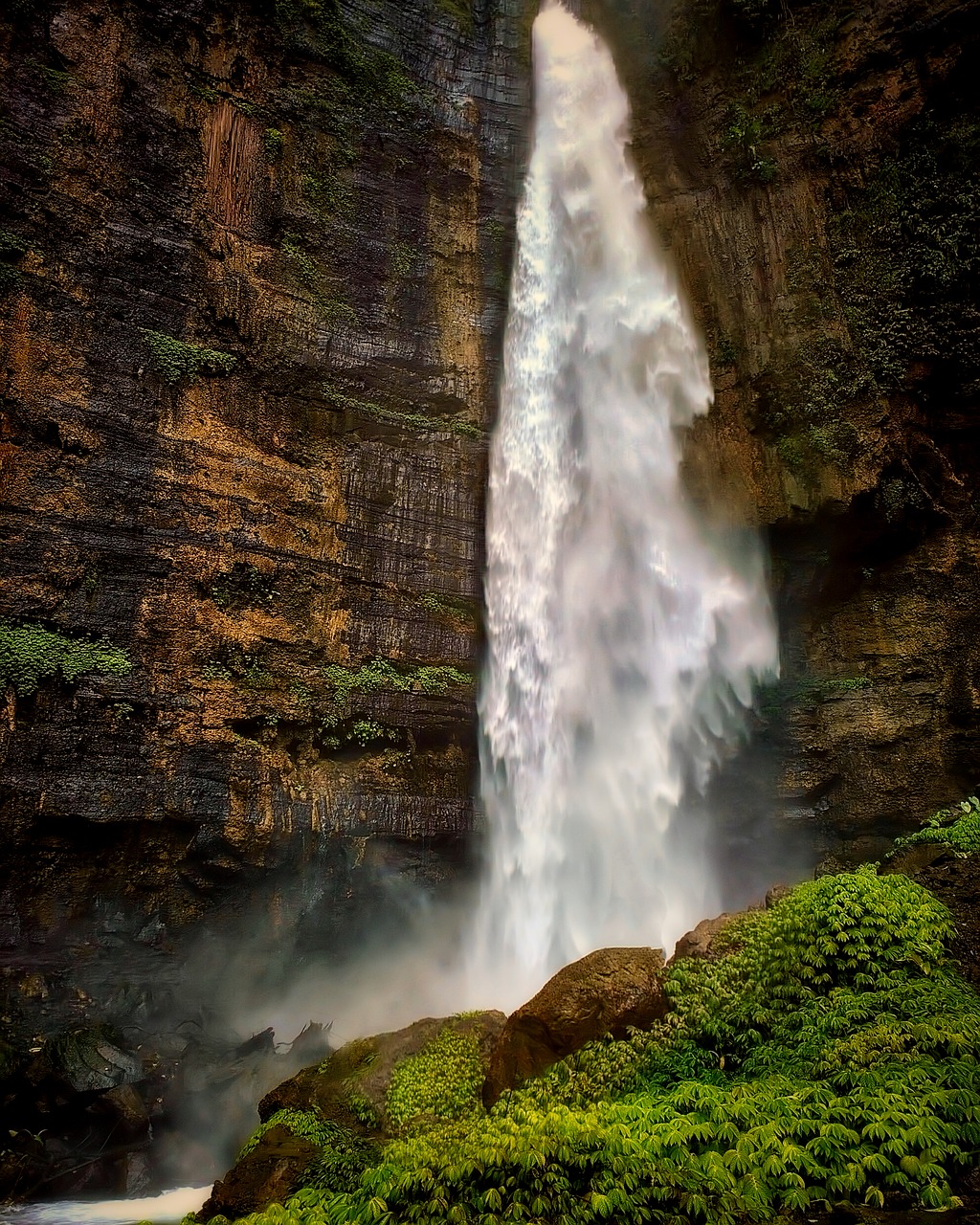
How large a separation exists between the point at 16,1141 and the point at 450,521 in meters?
9.92

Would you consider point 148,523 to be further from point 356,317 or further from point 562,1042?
point 562,1042

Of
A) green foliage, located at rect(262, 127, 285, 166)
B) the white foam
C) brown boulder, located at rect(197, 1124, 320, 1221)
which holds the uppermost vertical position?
green foliage, located at rect(262, 127, 285, 166)

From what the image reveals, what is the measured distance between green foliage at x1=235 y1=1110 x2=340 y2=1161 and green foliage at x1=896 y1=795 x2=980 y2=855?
254 inches

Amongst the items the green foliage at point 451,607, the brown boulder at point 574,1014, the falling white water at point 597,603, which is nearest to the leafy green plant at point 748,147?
the falling white water at point 597,603

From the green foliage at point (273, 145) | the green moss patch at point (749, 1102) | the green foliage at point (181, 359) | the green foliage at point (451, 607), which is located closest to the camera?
the green moss patch at point (749, 1102)

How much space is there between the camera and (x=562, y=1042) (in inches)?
255

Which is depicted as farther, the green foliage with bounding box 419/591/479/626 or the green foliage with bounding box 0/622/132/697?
the green foliage with bounding box 419/591/479/626

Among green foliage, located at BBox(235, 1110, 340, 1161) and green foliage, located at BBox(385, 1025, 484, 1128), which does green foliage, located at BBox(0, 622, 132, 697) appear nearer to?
green foliage, located at BBox(235, 1110, 340, 1161)

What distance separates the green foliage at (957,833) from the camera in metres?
7.91

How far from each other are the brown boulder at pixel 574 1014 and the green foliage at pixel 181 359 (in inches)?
392

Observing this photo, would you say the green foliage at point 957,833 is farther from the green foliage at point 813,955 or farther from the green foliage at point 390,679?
the green foliage at point 390,679

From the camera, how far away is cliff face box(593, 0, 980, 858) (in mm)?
12336

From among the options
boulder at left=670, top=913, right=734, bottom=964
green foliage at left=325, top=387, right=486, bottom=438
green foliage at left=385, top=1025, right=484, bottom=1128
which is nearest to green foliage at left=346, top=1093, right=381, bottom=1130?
green foliage at left=385, top=1025, right=484, bottom=1128

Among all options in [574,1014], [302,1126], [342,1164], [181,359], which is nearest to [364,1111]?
[302,1126]
